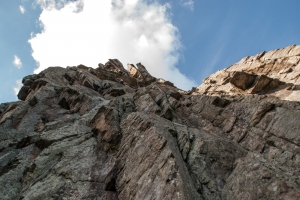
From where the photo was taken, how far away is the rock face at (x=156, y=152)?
16.8 meters

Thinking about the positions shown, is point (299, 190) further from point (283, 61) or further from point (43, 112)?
point (283, 61)

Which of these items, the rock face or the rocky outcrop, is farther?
the rocky outcrop

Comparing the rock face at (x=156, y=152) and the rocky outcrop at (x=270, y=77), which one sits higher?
the rocky outcrop at (x=270, y=77)

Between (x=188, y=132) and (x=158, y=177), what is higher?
(x=188, y=132)

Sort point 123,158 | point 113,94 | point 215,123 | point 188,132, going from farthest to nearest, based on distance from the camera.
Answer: point 113,94 < point 215,123 < point 188,132 < point 123,158

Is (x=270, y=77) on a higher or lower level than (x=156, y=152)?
higher

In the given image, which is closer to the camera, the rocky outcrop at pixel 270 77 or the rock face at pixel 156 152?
the rock face at pixel 156 152

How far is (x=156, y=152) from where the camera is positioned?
750 inches

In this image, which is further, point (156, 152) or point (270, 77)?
point (270, 77)

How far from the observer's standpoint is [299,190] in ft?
46.8

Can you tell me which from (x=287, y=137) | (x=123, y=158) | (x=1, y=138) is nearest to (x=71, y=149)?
(x=123, y=158)

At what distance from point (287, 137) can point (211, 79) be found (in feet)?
191

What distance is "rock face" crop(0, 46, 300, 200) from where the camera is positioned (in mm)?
16797

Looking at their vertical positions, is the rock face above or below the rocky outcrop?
Answer: below
